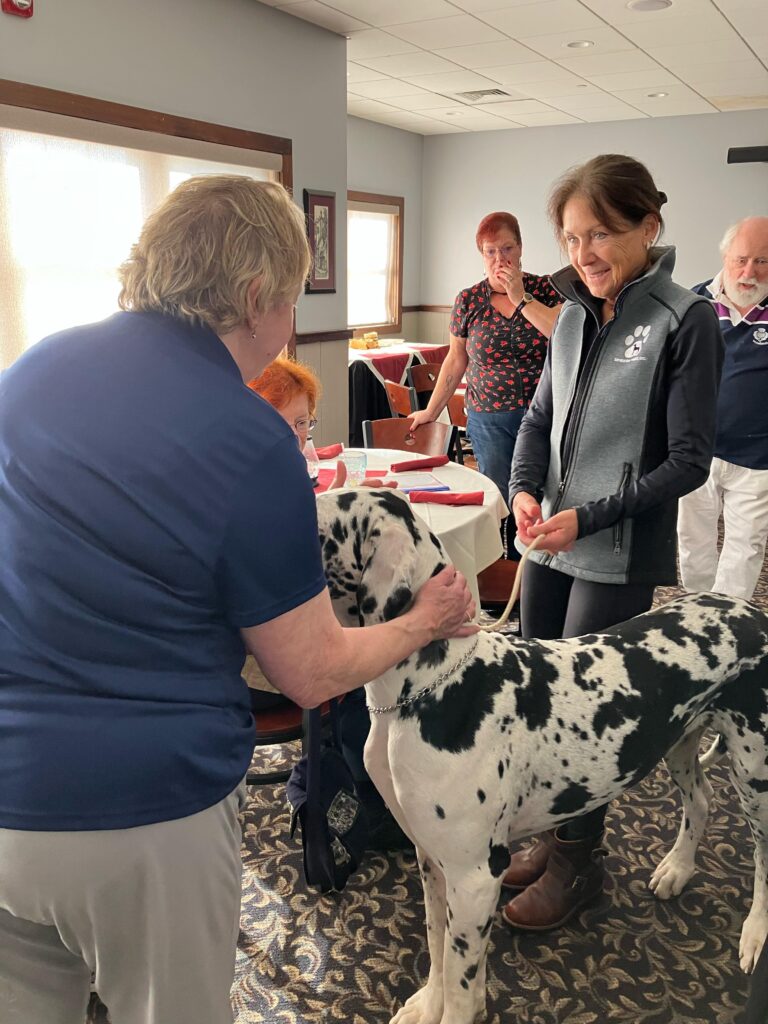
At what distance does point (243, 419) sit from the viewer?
90 cm

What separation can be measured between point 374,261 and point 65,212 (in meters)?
5.54

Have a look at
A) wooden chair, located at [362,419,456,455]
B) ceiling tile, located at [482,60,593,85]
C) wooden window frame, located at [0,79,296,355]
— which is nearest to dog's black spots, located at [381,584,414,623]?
wooden chair, located at [362,419,456,455]

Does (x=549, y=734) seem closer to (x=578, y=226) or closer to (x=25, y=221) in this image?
(x=578, y=226)

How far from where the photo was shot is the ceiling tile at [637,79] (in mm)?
6104

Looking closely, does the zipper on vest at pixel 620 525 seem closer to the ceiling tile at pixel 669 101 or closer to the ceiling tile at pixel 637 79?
the ceiling tile at pixel 637 79

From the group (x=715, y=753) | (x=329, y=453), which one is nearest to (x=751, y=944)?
(x=715, y=753)

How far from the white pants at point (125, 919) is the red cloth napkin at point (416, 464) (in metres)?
1.87

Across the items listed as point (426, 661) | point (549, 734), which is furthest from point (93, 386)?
point (549, 734)

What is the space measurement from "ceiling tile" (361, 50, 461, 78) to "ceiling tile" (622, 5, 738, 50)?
1.39 m

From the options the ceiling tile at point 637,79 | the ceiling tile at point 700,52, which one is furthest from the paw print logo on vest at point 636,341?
the ceiling tile at point 637,79

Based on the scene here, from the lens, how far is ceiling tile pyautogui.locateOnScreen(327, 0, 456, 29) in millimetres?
4512

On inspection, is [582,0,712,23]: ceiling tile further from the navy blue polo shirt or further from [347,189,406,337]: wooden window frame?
the navy blue polo shirt

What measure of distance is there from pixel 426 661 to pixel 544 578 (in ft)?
2.32

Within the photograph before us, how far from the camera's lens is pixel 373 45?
536 centimetres
